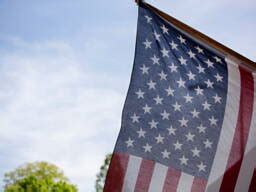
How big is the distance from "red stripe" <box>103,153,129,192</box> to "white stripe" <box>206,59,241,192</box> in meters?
0.94

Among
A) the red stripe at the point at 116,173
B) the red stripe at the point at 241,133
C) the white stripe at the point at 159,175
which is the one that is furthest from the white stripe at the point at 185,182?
the red stripe at the point at 116,173

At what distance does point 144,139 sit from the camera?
4570 millimetres

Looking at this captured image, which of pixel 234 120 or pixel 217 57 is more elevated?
pixel 217 57

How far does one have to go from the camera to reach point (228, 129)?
4590 mm

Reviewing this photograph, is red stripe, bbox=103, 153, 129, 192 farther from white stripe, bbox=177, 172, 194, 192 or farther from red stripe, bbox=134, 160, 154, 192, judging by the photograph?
white stripe, bbox=177, 172, 194, 192

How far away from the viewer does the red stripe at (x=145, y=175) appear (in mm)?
4508

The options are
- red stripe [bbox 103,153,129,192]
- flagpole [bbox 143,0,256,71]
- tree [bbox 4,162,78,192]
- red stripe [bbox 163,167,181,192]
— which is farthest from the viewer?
tree [bbox 4,162,78,192]

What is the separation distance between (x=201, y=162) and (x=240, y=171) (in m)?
0.43

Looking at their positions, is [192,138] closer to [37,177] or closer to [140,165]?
[140,165]

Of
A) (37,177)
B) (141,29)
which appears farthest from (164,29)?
(37,177)

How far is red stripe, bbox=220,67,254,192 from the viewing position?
176 inches

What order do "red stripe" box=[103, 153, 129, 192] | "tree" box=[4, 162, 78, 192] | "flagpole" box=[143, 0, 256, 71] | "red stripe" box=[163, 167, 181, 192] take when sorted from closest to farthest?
"red stripe" box=[103, 153, 129, 192] < "red stripe" box=[163, 167, 181, 192] < "flagpole" box=[143, 0, 256, 71] < "tree" box=[4, 162, 78, 192]

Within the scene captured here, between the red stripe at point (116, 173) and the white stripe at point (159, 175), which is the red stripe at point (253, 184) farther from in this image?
the red stripe at point (116, 173)

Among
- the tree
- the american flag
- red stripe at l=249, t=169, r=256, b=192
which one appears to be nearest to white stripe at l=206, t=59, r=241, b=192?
the american flag
